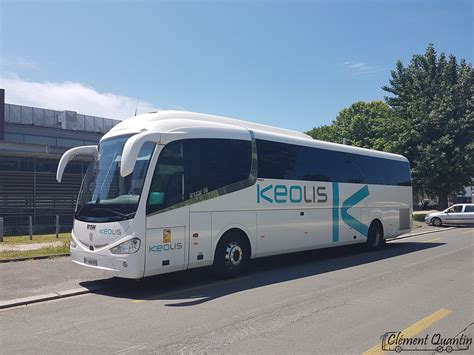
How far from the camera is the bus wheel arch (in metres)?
10.0

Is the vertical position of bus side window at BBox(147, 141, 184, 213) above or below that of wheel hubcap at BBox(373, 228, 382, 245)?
above

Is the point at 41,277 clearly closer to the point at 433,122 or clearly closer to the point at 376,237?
the point at 376,237

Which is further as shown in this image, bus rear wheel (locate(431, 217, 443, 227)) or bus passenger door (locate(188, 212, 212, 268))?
bus rear wheel (locate(431, 217, 443, 227))

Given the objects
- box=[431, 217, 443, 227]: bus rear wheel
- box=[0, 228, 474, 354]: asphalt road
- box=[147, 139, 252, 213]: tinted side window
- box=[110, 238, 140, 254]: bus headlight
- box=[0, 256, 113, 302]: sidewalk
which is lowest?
box=[431, 217, 443, 227]: bus rear wheel

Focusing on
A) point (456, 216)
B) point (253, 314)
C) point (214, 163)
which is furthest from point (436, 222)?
point (253, 314)

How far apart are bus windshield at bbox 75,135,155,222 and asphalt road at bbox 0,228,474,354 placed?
1554 mm

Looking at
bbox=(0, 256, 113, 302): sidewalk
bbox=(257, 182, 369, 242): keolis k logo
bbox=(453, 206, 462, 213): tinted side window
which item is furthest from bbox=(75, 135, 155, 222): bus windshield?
bbox=(453, 206, 462, 213): tinted side window

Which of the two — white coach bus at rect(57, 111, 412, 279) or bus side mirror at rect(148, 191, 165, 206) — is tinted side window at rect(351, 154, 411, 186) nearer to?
white coach bus at rect(57, 111, 412, 279)

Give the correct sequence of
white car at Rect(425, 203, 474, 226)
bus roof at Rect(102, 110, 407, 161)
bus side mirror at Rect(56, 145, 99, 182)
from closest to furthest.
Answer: bus roof at Rect(102, 110, 407, 161)
bus side mirror at Rect(56, 145, 99, 182)
white car at Rect(425, 203, 474, 226)

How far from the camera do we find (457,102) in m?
33.7

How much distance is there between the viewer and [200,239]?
9531 mm

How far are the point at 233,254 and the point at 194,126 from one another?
2.91m

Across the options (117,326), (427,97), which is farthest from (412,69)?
(117,326)

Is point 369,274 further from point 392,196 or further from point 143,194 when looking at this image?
point 392,196
